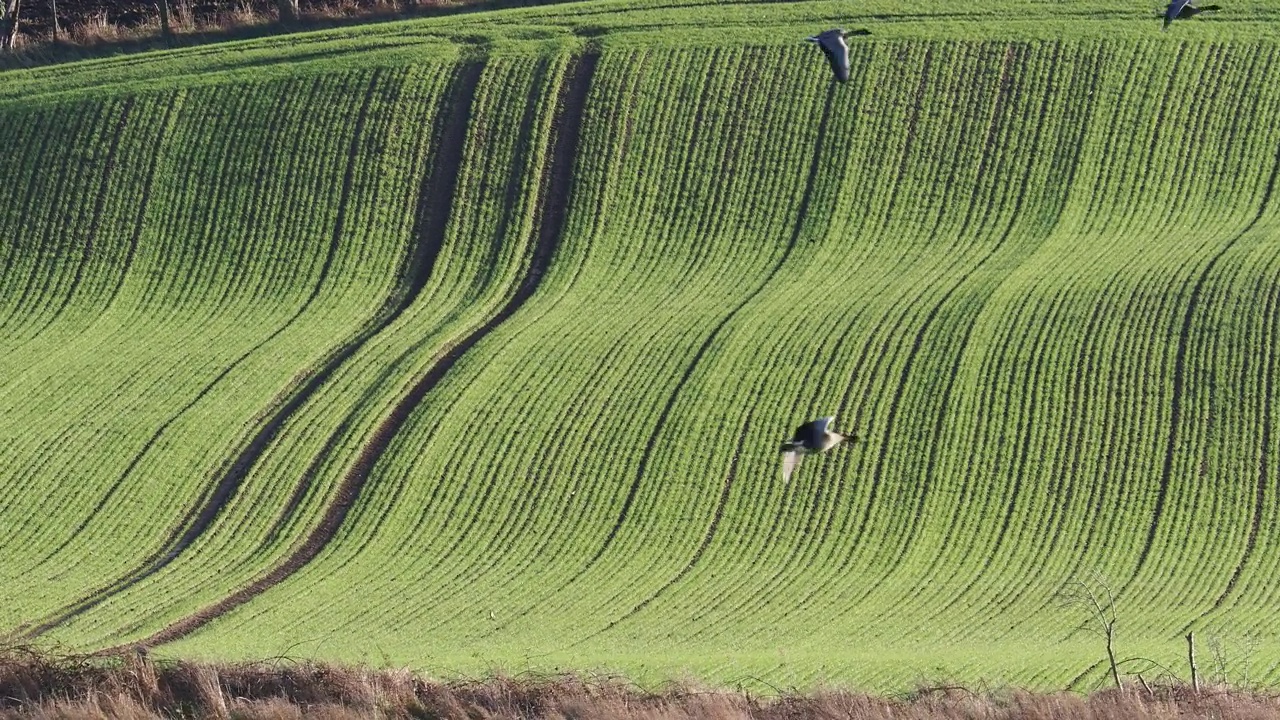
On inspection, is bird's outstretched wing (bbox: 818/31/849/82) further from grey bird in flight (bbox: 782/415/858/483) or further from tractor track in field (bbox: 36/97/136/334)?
tractor track in field (bbox: 36/97/136/334)

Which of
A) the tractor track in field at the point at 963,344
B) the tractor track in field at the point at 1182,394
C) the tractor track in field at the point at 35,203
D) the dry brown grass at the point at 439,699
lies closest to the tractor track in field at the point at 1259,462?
the tractor track in field at the point at 1182,394

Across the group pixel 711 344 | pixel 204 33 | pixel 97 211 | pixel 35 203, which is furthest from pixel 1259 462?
pixel 204 33

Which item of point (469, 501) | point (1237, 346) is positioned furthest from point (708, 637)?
point (1237, 346)

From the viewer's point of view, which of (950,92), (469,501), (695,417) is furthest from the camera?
(950,92)

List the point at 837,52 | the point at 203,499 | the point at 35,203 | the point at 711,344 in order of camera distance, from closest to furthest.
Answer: the point at 837,52 < the point at 203,499 < the point at 711,344 < the point at 35,203

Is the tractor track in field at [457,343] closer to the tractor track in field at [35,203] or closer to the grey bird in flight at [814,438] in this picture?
the tractor track in field at [35,203]

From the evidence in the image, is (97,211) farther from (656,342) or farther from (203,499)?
(656,342)

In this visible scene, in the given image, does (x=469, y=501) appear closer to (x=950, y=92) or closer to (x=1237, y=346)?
(x=1237, y=346)
